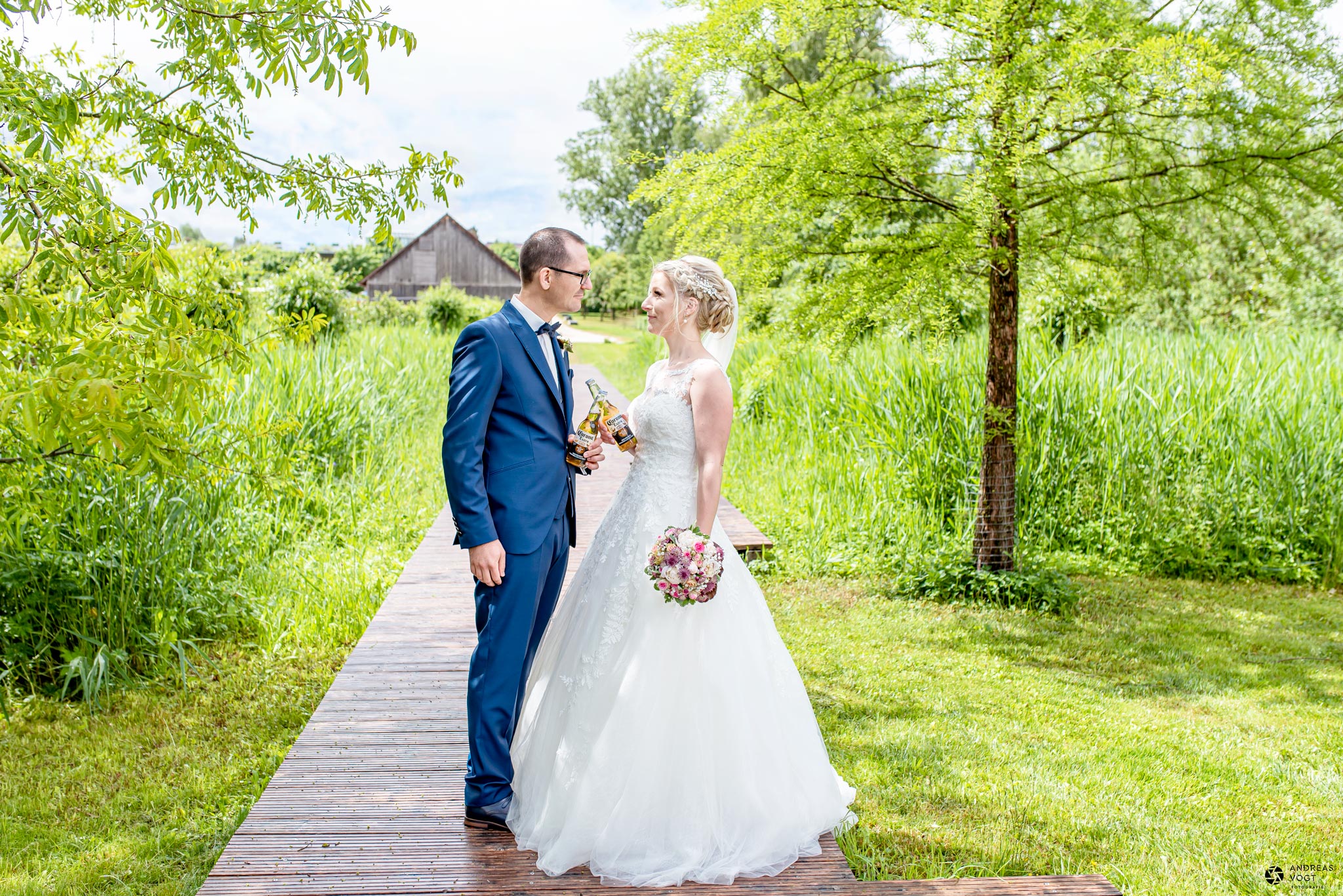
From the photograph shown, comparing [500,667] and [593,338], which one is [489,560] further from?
[593,338]

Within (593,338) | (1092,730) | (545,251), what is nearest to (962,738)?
(1092,730)

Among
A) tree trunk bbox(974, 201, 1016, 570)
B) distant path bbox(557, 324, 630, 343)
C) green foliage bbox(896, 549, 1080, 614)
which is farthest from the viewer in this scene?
distant path bbox(557, 324, 630, 343)

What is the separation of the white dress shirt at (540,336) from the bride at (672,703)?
12.5 inches

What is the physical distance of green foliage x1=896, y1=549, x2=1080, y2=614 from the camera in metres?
6.59

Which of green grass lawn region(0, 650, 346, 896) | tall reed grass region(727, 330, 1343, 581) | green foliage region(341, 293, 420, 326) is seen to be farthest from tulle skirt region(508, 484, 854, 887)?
green foliage region(341, 293, 420, 326)

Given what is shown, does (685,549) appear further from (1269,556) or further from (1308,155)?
(1269,556)

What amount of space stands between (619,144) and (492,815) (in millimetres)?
48467

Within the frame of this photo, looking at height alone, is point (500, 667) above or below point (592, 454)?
below

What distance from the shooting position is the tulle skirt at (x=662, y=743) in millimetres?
2926

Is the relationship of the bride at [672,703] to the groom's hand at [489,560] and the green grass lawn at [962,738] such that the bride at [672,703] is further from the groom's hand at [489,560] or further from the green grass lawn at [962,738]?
the green grass lawn at [962,738]

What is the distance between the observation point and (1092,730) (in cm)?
461

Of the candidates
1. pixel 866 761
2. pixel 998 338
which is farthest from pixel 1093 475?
pixel 866 761

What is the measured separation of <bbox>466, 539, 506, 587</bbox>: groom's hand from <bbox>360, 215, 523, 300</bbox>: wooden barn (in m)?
53.2

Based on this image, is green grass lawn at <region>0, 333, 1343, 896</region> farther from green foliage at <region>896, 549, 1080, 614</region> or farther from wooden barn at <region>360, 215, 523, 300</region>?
wooden barn at <region>360, 215, 523, 300</region>
